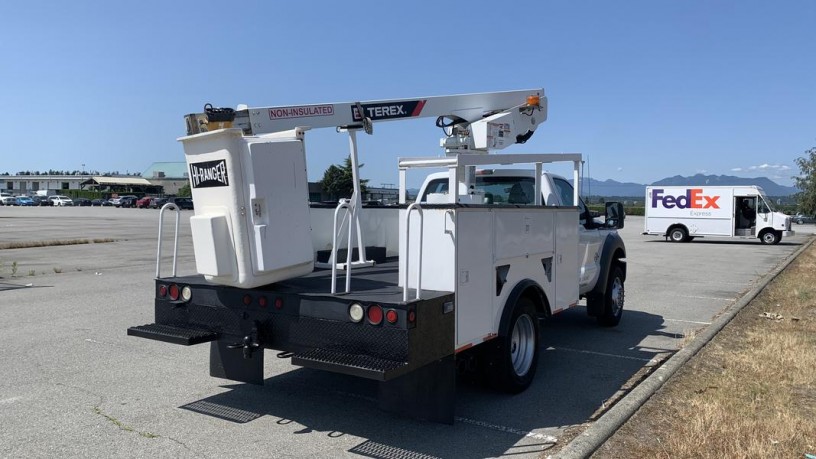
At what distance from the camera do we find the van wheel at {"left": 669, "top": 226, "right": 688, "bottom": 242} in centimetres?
3139

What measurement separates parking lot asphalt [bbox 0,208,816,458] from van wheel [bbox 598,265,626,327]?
18 centimetres

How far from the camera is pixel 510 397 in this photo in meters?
5.79

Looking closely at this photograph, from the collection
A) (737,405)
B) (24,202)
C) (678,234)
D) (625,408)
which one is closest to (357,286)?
(625,408)

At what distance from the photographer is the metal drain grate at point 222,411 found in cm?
516

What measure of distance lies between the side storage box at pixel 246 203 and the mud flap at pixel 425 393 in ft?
3.87

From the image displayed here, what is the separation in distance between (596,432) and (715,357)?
2.94 metres

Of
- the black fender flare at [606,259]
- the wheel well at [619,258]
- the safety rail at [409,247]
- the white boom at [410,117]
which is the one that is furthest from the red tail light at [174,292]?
the wheel well at [619,258]

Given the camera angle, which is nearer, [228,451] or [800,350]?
[228,451]

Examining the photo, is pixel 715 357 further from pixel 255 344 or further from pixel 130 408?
pixel 130 408

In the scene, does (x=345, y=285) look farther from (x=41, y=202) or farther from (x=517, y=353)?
(x=41, y=202)

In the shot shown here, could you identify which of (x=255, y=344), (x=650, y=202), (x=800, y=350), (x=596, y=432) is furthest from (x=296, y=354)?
(x=650, y=202)

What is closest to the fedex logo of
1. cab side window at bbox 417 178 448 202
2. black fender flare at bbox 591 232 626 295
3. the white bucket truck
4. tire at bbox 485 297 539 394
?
black fender flare at bbox 591 232 626 295

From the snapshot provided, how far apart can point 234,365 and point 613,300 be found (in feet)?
18.0

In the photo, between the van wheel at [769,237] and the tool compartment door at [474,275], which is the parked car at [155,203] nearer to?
the van wheel at [769,237]
